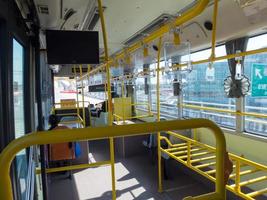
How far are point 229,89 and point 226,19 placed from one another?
1205 millimetres

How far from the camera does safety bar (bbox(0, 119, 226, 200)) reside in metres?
0.67

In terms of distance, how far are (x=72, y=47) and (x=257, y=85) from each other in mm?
2378

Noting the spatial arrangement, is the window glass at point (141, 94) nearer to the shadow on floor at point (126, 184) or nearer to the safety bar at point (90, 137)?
the shadow on floor at point (126, 184)

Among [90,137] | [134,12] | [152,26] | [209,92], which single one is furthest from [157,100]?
[90,137]

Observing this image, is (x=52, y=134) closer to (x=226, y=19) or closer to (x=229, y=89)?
(x=226, y=19)

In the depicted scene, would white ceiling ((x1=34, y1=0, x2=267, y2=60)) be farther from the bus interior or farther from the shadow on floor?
the shadow on floor

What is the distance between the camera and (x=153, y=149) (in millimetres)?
4711

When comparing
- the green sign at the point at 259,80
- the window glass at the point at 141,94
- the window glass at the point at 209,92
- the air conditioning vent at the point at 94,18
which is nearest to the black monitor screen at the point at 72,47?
the air conditioning vent at the point at 94,18

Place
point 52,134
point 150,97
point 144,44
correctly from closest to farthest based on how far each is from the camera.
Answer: point 52,134 → point 144,44 → point 150,97

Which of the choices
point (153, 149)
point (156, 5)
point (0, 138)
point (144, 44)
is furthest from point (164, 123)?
point (153, 149)

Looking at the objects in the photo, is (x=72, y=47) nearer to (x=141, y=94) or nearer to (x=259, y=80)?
(x=259, y=80)

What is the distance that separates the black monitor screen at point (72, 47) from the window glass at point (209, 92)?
188cm

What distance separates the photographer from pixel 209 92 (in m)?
4.37

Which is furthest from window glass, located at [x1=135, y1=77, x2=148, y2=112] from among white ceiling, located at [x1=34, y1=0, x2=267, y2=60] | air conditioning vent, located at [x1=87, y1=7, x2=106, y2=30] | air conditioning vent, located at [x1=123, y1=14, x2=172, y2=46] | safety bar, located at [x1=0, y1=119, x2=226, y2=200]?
safety bar, located at [x1=0, y1=119, x2=226, y2=200]
